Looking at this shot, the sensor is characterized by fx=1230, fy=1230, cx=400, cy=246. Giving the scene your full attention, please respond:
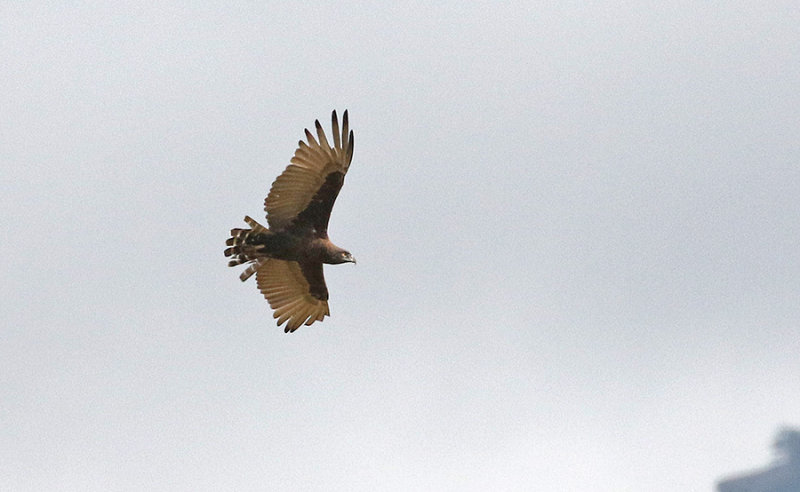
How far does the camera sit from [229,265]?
127ft

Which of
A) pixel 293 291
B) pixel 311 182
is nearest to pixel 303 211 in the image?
pixel 311 182

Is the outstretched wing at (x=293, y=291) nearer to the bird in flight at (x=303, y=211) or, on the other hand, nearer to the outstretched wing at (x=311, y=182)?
the bird in flight at (x=303, y=211)

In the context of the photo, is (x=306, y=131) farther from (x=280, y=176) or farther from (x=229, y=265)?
(x=229, y=265)

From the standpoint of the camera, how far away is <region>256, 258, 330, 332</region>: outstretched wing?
4100cm

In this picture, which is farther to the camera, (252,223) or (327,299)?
(327,299)

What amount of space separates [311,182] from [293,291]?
482 centimetres

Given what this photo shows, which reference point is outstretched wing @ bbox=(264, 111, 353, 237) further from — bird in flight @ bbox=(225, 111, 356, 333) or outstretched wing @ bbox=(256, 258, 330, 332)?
outstretched wing @ bbox=(256, 258, 330, 332)

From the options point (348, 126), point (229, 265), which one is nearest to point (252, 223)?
point (229, 265)

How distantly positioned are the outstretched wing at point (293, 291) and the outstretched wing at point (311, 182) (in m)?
2.73

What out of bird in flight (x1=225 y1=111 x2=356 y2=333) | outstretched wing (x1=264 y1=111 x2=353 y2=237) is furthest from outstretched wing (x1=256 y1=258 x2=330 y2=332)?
outstretched wing (x1=264 y1=111 x2=353 y2=237)

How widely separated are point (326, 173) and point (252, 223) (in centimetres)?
277

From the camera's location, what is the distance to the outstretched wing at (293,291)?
4100 centimetres

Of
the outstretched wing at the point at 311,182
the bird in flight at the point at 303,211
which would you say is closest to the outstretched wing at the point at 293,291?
the bird in flight at the point at 303,211

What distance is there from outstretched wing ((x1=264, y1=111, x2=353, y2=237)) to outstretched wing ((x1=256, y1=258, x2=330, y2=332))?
2.73 metres
